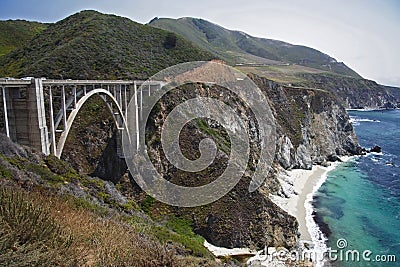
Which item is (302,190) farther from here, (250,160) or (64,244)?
(64,244)

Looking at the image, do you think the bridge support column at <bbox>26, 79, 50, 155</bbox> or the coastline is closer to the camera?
the bridge support column at <bbox>26, 79, 50, 155</bbox>

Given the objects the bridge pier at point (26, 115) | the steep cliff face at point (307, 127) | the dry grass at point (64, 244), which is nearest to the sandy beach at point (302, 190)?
the steep cliff face at point (307, 127)

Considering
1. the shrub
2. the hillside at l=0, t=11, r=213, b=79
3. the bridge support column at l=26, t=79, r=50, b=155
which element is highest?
the hillside at l=0, t=11, r=213, b=79

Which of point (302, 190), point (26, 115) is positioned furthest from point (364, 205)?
point (26, 115)

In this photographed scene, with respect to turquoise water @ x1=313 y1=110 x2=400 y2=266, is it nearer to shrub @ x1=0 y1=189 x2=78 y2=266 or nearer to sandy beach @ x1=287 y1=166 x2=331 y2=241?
sandy beach @ x1=287 y1=166 x2=331 y2=241

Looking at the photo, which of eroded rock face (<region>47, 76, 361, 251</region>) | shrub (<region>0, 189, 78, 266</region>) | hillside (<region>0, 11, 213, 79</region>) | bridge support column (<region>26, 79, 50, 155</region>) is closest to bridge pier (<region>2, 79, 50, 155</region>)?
bridge support column (<region>26, 79, 50, 155</region>)
